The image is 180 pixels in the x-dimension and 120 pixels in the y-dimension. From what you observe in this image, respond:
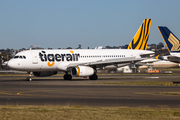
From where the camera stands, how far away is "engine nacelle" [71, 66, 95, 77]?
146 feet

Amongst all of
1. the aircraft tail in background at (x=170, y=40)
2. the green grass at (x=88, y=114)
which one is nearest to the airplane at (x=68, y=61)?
the aircraft tail in background at (x=170, y=40)

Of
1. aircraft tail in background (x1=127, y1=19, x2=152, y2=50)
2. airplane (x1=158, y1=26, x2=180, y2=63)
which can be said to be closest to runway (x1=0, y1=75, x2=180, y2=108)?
airplane (x1=158, y1=26, x2=180, y2=63)

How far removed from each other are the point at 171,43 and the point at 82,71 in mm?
13591

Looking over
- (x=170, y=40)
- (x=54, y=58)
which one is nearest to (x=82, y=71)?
(x=54, y=58)

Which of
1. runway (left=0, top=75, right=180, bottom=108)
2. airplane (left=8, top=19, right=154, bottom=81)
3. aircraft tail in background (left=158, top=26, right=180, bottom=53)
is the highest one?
aircraft tail in background (left=158, top=26, right=180, bottom=53)

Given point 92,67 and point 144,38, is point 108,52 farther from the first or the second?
point 144,38

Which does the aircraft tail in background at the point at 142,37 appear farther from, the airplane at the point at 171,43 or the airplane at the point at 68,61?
the airplane at the point at 171,43

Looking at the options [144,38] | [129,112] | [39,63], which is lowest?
[129,112]

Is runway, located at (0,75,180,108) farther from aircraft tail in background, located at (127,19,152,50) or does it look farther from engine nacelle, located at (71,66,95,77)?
aircraft tail in background, located at (127,19,152,50)

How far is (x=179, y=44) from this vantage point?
3775 cm

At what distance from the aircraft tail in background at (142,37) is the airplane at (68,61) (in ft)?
18.5

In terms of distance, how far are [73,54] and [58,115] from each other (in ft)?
115

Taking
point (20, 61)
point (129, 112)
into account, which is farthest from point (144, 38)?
point (129, 112)

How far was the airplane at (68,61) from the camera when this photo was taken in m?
44.8
